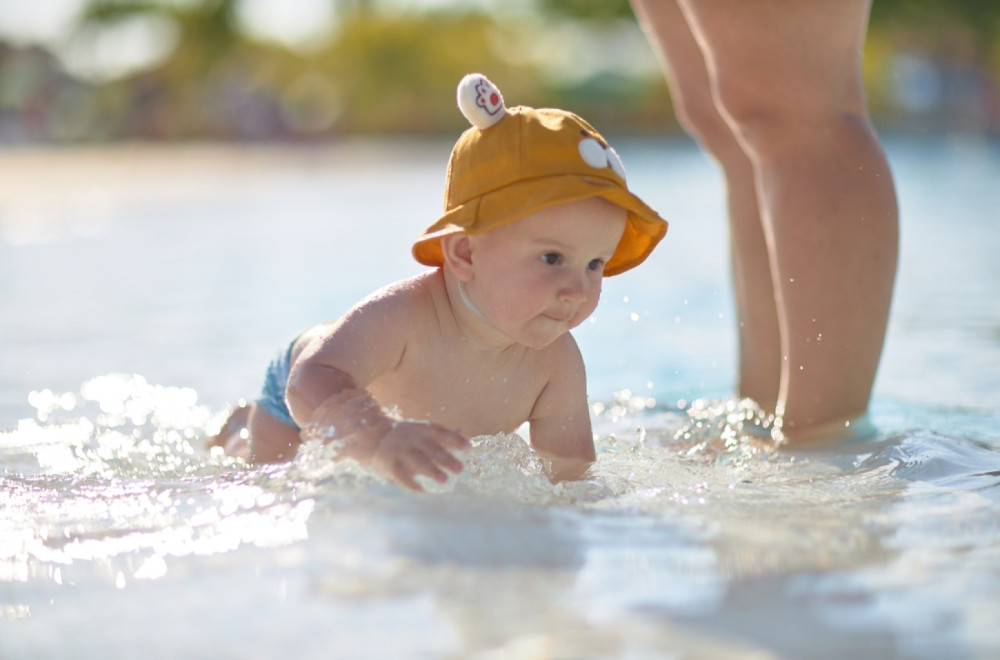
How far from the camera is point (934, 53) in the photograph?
3762 cm

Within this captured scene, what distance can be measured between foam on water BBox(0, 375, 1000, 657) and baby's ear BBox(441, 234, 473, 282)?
1.11 ft

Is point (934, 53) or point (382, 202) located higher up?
point (934, 53)

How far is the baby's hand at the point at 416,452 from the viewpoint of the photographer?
1872 millimetres

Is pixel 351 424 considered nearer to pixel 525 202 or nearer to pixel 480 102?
pixel 525 202

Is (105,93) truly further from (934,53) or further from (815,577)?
(815,577)

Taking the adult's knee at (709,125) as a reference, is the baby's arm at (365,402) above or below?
below

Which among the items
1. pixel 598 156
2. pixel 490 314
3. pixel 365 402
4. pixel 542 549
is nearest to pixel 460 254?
pixel 490 314

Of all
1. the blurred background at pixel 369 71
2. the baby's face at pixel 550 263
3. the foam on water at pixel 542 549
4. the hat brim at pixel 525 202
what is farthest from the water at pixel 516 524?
the blurred background at pixel 369 71

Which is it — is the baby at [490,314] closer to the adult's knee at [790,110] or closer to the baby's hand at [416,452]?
the baby's hand at [416,452]

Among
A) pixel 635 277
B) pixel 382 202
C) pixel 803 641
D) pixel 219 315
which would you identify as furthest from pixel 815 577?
pixel 382 202

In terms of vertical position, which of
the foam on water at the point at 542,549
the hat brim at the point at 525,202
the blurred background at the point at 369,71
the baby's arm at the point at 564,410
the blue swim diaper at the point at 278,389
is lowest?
the foam on water at the point at 542,549

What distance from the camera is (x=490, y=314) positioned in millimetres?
2373

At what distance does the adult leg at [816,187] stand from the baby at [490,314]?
352 mm

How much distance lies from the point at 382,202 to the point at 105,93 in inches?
932
